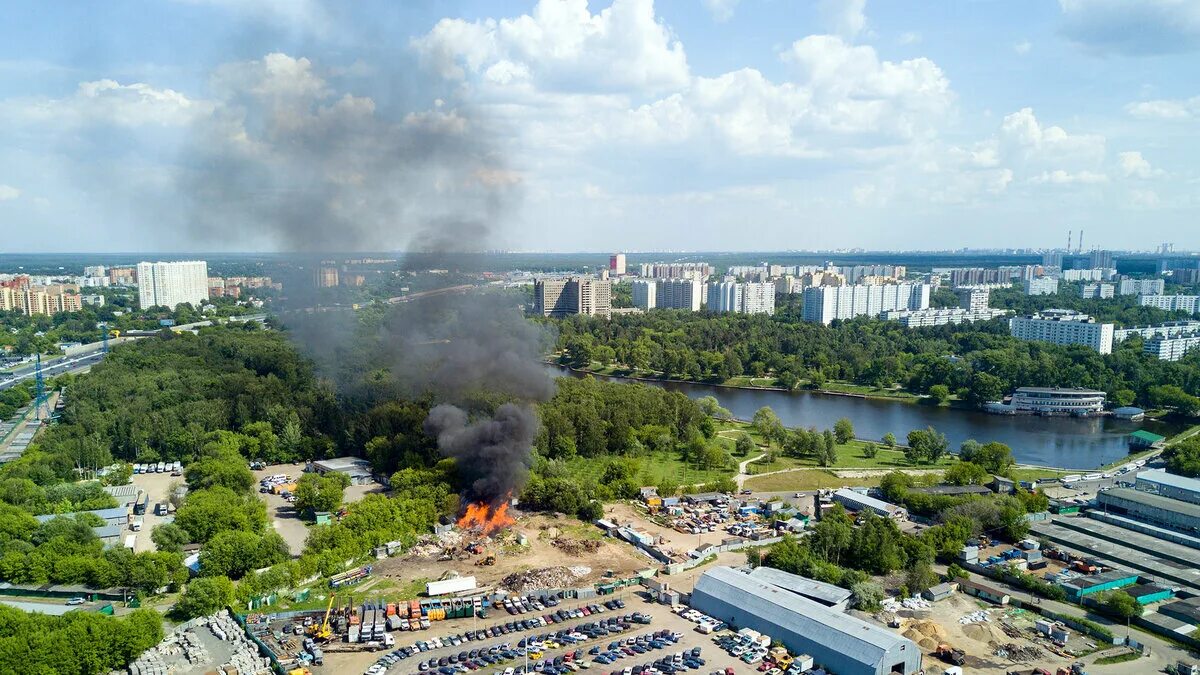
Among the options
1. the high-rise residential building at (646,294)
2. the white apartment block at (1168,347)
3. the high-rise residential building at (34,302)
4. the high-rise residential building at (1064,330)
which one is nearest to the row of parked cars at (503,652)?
the high-rise residential building at (1064,330)

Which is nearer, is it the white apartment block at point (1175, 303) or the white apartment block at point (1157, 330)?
the white apartment block at point (1157, 330)

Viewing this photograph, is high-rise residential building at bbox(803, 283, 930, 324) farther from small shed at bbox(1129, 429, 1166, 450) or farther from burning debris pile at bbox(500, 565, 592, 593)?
burning debris pile at bbox(500, 565, 592, 593)

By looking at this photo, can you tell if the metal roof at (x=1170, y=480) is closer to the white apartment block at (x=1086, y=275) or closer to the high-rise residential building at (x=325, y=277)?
the high-rise residential building at (x=325, y=277)

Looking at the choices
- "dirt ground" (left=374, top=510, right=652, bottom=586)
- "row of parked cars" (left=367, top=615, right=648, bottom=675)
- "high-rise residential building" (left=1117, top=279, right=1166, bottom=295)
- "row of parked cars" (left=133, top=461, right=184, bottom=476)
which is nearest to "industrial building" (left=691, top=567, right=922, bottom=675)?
"row of parked cars" (left=367, top=615, right=648, bottom=675)

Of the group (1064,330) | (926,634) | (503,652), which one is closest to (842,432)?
(926,634)

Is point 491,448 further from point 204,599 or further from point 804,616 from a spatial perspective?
point 804,616

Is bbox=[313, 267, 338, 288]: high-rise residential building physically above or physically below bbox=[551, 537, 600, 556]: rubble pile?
above

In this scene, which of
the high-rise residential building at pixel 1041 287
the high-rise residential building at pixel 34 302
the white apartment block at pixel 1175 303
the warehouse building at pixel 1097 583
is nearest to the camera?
the warehouse building at pixel 1097 583
